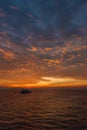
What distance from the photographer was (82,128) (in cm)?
2792

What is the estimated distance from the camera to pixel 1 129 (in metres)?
27.4

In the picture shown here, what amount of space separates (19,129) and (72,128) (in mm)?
9454

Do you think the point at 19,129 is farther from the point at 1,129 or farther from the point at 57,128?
the point at 57,128

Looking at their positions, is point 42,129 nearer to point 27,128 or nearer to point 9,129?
point 27,128

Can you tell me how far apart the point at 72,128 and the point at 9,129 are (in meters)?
11.2

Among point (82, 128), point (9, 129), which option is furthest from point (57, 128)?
point (9, 129)

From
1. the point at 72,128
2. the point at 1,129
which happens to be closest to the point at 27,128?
the point at 1,129

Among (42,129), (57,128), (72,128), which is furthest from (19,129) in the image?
(72,128)

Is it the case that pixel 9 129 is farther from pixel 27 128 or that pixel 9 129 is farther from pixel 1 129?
pixel 27 128

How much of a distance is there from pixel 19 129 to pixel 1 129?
3087mm

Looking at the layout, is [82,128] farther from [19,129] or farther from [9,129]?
[9,129]

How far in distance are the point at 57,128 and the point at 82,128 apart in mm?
4431

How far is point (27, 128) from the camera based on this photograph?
29.0 metres

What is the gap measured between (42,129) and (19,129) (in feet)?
13.3
